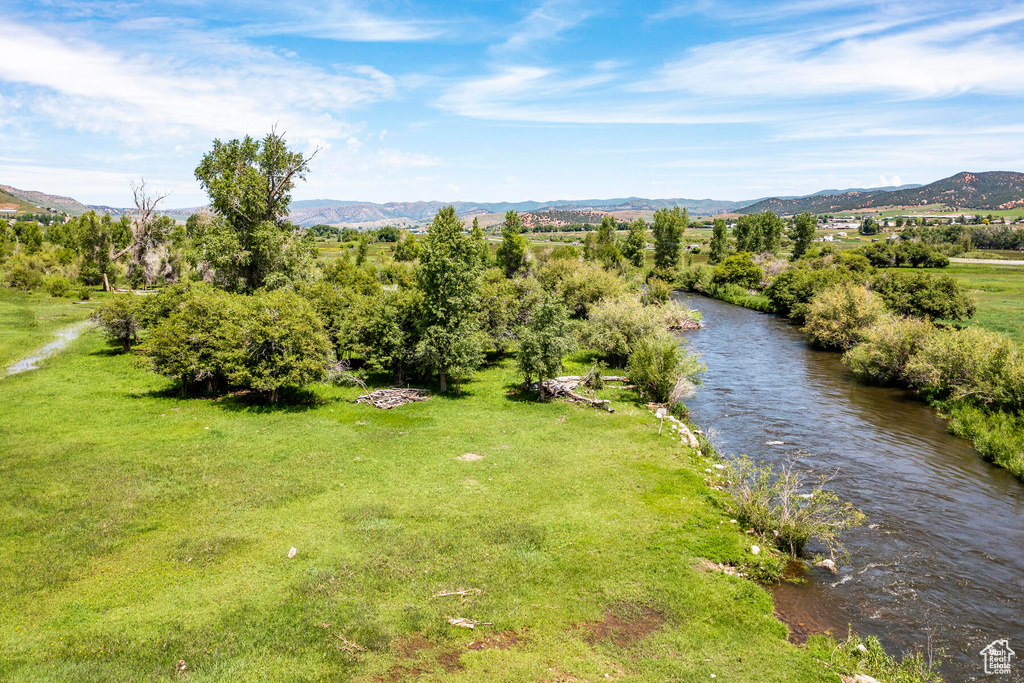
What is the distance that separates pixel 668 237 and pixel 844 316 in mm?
56303

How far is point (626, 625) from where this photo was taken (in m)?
14.3

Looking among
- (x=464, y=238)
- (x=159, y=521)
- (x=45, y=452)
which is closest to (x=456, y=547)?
(x=159, y=521)

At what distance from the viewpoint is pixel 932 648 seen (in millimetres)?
14516

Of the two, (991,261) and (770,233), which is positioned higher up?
(770,233)

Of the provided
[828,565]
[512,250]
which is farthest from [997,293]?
[828,565]

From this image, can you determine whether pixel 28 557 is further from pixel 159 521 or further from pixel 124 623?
pixel 124 623

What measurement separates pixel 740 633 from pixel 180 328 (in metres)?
35.0

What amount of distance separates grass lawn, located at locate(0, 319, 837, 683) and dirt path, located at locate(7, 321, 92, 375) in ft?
39.7

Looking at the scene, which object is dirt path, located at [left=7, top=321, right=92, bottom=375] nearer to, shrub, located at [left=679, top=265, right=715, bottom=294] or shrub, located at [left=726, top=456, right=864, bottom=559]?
shrub, located at [left=726, top=456, right=864, bottom=559]

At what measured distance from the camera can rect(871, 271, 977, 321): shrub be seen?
54469mm

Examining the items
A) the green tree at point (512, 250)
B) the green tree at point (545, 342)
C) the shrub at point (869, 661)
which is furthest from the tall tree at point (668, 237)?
the shrub at point (869, 661)

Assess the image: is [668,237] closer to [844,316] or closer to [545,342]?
[844,316]

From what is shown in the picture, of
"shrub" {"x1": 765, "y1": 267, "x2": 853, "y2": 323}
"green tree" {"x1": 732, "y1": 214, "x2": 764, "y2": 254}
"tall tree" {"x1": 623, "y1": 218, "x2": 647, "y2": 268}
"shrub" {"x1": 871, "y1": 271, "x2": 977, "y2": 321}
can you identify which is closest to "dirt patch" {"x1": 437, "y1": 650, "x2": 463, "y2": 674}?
"shrub" {"x1": 871, "y1": 271, "x2": 977, "y2": 321}

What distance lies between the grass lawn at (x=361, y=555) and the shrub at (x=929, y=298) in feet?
156
